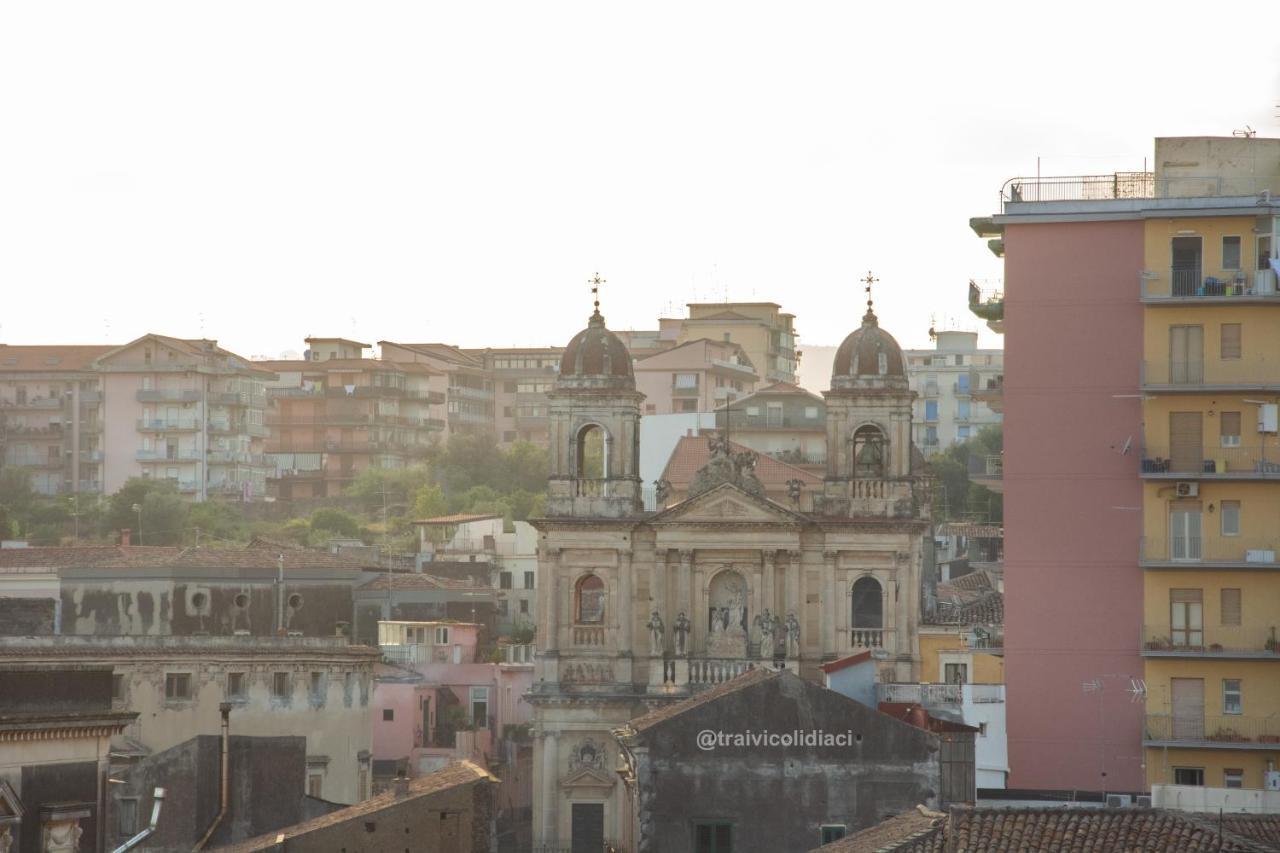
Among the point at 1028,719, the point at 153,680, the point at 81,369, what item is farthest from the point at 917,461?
the point at 81,369

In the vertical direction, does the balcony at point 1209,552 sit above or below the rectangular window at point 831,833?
above

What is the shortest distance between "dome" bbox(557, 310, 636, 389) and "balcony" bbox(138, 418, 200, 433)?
282ft

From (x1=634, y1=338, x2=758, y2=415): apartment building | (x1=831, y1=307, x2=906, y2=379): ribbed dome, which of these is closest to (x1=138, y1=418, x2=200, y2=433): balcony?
(x1=634, y1=338, x2=758, y2=415): apartment building

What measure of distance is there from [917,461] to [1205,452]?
37.3 m

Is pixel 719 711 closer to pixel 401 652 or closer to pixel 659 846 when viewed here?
pixel 659 846

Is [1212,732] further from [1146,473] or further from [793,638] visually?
[793,638]

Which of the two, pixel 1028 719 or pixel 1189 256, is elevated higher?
pixel 1189 256

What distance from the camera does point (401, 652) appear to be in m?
111

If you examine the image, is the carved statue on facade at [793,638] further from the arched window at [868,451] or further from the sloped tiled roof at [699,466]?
the sloped tiled roof at [699,466]

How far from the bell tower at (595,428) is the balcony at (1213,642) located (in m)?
26.9

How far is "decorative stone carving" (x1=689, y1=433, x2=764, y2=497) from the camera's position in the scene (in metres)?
88.8

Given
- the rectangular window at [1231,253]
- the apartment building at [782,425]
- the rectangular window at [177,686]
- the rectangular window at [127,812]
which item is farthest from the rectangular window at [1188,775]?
the apartment building at [782,425]

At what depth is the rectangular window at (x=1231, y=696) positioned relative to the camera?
63844 mm

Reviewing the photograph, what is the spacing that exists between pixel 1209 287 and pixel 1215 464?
3.53m
